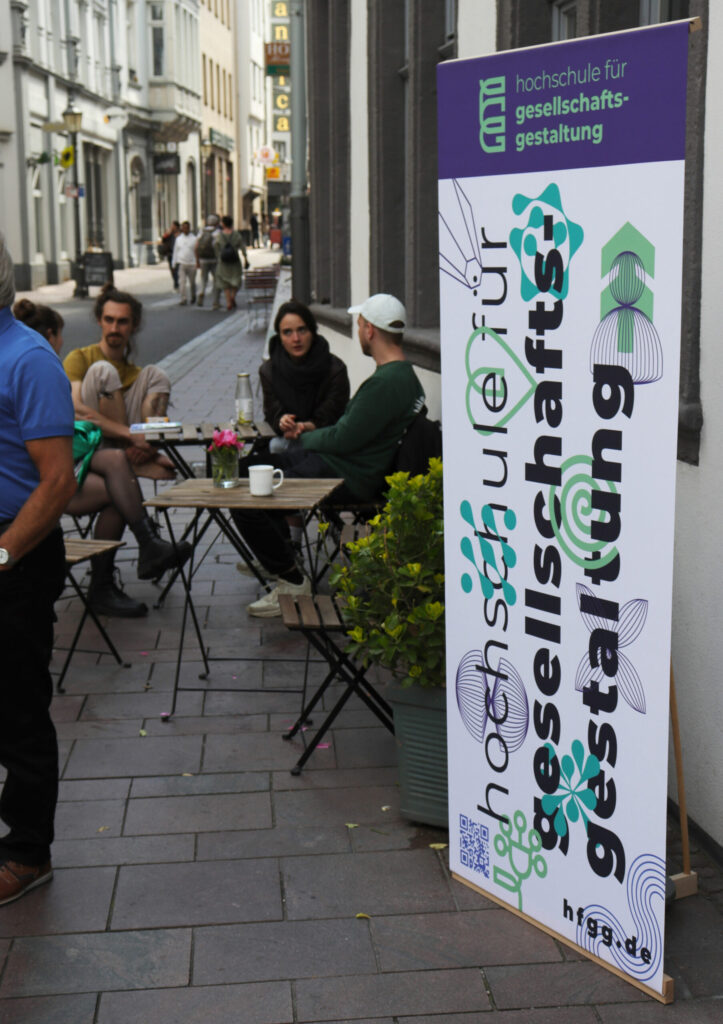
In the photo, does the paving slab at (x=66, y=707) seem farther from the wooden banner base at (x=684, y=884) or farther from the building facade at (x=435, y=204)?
the wooden banner base at (x=684, y=884)

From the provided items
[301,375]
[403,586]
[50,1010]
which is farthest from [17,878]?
[301,375]

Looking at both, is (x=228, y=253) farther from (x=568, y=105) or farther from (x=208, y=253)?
(x=568, y=105)

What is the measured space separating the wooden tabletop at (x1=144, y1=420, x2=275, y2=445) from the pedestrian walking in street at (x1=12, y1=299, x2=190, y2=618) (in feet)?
0.77

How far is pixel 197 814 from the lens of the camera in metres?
4.22

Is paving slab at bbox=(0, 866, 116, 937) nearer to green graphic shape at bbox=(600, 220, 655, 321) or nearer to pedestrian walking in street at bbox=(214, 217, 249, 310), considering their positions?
green graphic shape at bbox=(600, 220, 655, 321)

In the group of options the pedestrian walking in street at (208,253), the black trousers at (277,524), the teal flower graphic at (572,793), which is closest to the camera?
the teal flower graphic at (572,793)

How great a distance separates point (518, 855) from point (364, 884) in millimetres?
479

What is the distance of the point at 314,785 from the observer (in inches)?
175

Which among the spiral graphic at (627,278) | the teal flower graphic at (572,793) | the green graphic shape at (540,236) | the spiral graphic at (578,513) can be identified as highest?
the green graphic shape at (540,236)

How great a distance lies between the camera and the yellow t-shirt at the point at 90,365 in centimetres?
712

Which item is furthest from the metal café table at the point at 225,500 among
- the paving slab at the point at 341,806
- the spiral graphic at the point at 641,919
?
the spiral graphic at the point at 641,919

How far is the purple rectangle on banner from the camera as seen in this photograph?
275cm

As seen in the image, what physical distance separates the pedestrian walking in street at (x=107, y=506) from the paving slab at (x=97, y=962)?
3132mm

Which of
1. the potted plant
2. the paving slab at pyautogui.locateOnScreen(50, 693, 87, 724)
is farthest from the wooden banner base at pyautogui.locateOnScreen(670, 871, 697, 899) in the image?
the paving slab at pyautogui.locateOnScreen(50, 693, 87, 724)
